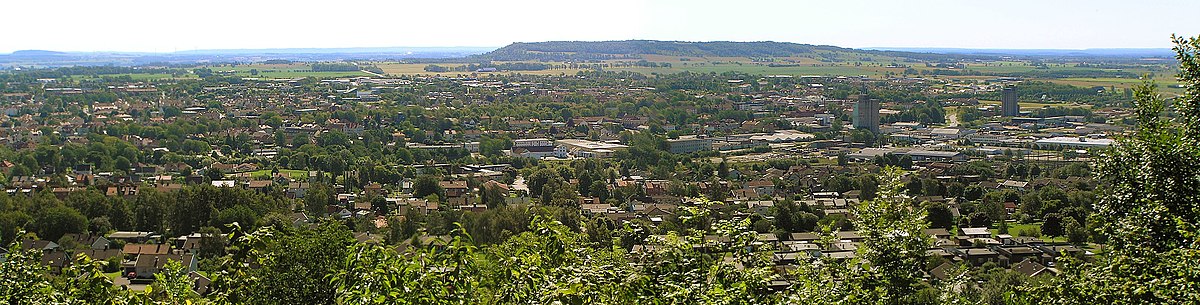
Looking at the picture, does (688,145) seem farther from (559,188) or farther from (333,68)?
(333,68)

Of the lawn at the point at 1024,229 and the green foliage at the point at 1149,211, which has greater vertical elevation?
the green foliage at the point at 1149,211

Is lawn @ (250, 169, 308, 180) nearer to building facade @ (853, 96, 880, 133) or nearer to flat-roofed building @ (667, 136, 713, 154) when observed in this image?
flat-roofed building @ (667, 136, 713, 154)

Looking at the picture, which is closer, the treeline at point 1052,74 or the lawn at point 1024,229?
the lawn at point 1024,229

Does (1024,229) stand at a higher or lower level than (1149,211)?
lower

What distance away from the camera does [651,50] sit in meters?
113

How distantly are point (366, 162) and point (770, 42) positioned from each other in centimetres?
9743

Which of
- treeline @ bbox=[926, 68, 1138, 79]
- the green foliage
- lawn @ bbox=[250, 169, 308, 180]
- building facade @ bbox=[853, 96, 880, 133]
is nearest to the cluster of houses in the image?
lawn @ bbox=[250, 169, 308, 180]

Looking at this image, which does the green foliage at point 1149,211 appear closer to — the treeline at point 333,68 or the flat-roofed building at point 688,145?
the flat-roofed building at point 688,145

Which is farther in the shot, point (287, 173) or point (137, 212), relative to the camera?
point (287, 173)

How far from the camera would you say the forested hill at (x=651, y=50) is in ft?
368

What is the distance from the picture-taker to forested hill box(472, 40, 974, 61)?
112m

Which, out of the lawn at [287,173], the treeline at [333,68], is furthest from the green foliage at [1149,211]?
the treeline at [333,68]

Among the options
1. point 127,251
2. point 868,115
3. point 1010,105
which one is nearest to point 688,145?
point 868,115

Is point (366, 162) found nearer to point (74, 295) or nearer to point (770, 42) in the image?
point (74, 295)
